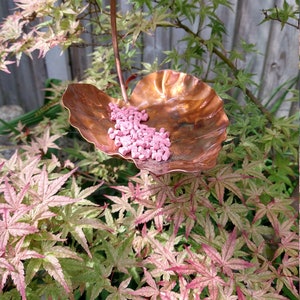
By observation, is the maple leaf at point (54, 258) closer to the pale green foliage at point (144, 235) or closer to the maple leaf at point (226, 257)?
the pale green foliage at point (144, 235)

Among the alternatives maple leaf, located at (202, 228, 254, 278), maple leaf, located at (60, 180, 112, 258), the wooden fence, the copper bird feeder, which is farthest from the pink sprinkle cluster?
the wooden fence

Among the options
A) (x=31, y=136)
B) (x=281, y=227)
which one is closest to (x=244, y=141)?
(x=281, y=227)

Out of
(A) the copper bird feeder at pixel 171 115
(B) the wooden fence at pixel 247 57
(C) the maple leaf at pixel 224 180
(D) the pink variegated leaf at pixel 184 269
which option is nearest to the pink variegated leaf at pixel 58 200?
(A) the copper bird feeder at pixel 171 115

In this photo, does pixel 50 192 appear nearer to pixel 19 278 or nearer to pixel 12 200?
pixel 12 200

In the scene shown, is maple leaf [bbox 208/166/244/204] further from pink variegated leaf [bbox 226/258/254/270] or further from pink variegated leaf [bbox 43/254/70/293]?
pink variegated leaf [bbox 43/254/70/293]

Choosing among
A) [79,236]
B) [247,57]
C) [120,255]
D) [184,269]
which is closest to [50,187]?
[79,236]

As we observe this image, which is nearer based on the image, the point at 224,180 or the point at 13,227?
the point at 13,227

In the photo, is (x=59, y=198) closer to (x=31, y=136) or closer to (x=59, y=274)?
(x=59, y=274)
